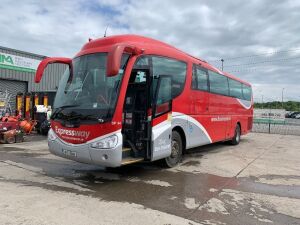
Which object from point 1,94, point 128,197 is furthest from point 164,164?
point 1,94

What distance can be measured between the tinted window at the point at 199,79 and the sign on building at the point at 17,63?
15479 mm

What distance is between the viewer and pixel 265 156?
12.2m

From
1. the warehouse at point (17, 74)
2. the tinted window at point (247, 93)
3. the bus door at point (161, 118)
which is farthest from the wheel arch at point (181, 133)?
the warehouse at point (17, 74)

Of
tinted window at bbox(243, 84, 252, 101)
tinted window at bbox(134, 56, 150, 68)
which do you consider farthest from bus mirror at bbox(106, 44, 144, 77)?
tinted window at bbox(243, 84, 252, 101)

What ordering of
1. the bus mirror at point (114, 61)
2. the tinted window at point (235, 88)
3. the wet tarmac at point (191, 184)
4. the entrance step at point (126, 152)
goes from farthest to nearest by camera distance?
the tinted window at point (235, 88)
the entrance step at point (126, 152)
the bus mirror at point (114, 61)
the wet tarmac at point (191, 184)

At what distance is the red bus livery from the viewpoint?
6.88 m

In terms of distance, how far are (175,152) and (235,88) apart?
6967 millimetres

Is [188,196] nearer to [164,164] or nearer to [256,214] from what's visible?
[256,214]

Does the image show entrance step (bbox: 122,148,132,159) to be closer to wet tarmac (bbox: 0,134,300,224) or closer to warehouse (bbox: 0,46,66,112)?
wet tarmac (bbox: 0,134,300,224)

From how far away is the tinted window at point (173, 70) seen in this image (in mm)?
8299

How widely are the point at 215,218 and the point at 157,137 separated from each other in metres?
3.01

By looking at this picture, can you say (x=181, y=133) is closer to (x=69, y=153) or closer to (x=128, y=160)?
(x=128, y=160)

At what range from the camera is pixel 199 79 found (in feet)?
35.2

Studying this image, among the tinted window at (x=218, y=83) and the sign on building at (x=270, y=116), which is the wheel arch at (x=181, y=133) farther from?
the sign on building at (x=270, y=116)
